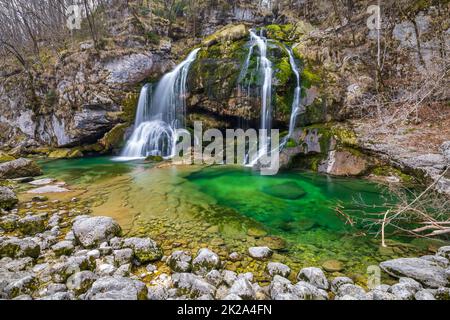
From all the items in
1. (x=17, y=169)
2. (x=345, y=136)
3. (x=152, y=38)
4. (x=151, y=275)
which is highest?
(x=152, y=38)

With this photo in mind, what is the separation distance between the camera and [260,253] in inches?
138

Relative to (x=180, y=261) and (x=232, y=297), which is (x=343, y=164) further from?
(x=232, y=297)

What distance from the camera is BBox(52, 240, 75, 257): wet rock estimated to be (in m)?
3.52

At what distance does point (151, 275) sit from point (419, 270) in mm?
3438

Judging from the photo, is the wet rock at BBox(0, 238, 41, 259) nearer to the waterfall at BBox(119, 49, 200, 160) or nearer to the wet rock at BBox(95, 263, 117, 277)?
the wet rock at BBox(95, 263, 117, 277)

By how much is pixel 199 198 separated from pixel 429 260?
484 cm

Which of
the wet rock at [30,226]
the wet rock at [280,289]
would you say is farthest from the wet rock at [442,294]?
the wet rock at [30,226]

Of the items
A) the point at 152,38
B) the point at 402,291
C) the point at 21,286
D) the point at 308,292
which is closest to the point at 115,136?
the point at 152,38

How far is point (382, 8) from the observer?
38.7ft

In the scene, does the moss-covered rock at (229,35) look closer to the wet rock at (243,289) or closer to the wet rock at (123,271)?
the wet rock at (123,271)

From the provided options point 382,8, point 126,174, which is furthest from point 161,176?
point 382,8

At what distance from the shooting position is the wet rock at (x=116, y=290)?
2.35 m

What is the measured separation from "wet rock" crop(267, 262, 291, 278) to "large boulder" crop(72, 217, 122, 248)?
2.67m

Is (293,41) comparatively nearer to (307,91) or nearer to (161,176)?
(307,91)
